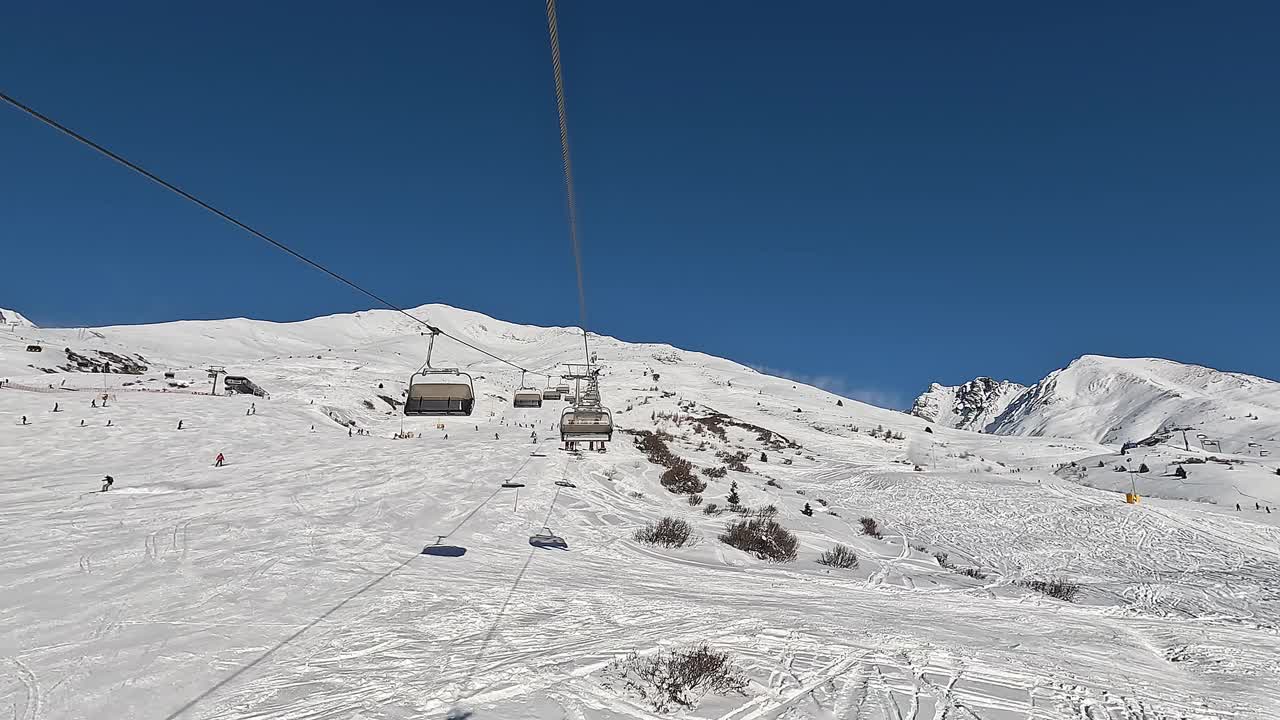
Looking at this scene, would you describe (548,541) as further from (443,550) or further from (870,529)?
(870,529)

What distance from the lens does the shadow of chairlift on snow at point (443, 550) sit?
13491mm

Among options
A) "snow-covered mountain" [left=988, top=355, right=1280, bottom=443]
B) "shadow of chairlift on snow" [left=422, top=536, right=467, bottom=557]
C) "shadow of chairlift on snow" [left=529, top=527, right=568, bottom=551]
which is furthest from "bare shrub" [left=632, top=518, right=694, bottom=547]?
"snow-covered mountain" [left=988, top=355, right=1280, bottom=443]

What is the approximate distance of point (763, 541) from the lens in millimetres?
17844

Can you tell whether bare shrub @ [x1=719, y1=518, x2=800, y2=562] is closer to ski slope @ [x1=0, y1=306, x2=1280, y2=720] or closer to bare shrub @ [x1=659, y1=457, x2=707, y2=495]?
ski slope @ [x1=0, y1=306, x2=1280, y2=720]

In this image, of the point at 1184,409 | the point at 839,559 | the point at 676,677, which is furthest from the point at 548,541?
the point at 1184,409

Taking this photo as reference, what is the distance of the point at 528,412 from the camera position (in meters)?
67.8

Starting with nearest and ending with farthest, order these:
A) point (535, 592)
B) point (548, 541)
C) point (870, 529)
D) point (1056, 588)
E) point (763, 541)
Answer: point (535, 592) → point (1056, 588) → point (548, 541) → point (763, 541) → point (870, 529)

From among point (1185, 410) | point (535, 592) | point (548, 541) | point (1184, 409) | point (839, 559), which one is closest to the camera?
point (535, 592)

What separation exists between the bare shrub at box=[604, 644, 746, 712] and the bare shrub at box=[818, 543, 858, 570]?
10.9 meters

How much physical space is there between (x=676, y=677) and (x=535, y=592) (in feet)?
15.5

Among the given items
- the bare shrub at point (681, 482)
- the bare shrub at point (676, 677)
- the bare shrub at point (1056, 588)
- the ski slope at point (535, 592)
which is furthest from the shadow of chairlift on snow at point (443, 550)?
the bare shrub at point (1056, 588)

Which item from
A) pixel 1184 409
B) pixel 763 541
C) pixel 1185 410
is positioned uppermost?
pixel 1184 409

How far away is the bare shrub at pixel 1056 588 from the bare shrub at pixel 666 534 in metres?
9.74

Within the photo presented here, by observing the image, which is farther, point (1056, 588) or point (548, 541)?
point (548, 541)
